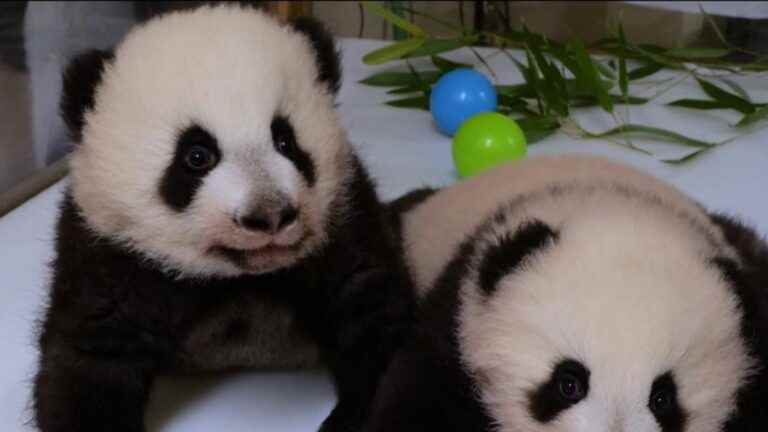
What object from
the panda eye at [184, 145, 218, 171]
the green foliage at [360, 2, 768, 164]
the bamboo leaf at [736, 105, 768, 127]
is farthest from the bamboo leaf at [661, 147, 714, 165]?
the panda eye at [184, 145, 218, 171]

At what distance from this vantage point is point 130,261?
1268 millimetres

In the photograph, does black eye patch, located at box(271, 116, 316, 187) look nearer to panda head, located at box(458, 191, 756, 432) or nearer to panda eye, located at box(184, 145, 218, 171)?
panda eye, located at box(184, 145, 218, 171)

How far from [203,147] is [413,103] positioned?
1.41m

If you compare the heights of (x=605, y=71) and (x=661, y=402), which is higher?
(x=661, y=402)

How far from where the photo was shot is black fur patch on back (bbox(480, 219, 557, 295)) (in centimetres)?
120

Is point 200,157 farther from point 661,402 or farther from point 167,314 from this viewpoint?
point 661,402

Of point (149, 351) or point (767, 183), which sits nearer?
point (149, 351)

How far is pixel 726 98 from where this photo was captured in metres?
2.36

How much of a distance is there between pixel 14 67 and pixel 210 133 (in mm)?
→ 1568

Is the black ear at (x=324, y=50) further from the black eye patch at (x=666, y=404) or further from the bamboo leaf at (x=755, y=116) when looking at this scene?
the bamboo leaf at (x=755, y=116)

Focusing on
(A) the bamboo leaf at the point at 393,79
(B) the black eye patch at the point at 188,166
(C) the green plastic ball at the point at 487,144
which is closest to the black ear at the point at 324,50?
(B) the black eye patch at the point at 188,166

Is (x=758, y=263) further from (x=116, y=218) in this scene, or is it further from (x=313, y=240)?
(x=116, y=218)

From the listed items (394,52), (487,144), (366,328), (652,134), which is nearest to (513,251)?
(366,328)

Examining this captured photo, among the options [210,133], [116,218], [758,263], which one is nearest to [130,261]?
[116,218]
